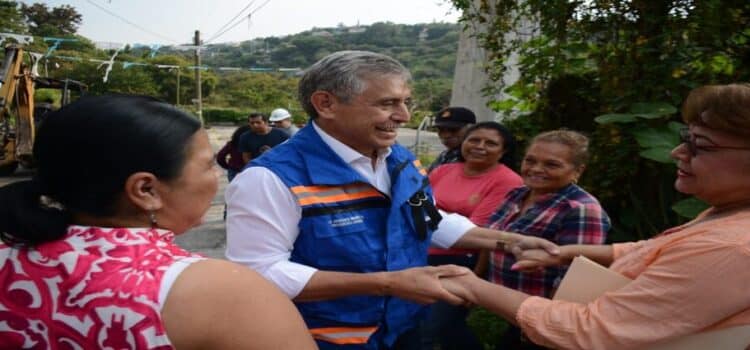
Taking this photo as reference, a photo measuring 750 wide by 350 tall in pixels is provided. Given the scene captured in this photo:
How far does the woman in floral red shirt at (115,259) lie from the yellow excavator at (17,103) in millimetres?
11236

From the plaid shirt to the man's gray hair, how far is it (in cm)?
109

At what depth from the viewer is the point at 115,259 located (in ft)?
3.05

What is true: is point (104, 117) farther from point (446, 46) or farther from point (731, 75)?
point (446, 46)

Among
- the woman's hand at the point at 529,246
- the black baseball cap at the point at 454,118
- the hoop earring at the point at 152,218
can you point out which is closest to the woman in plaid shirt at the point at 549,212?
the woman's hand at the point at 529,246

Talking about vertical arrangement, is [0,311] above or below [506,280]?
above

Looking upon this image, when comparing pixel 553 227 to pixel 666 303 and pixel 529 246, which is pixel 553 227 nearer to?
pixel 529 246

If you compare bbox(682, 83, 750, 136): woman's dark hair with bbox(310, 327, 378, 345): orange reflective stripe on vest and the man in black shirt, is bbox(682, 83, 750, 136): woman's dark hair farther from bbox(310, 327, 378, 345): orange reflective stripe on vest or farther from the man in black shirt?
the man in black shirt

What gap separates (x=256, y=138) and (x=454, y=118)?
10.2 ft

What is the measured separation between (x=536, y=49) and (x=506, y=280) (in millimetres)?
2492

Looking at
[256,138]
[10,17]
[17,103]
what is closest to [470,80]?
[256,138]

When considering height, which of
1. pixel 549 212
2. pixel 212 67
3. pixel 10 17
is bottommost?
pixel 549 212

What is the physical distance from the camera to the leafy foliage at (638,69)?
314 cm

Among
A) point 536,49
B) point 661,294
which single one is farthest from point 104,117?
point 536,49

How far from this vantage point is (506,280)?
8.39 ft
